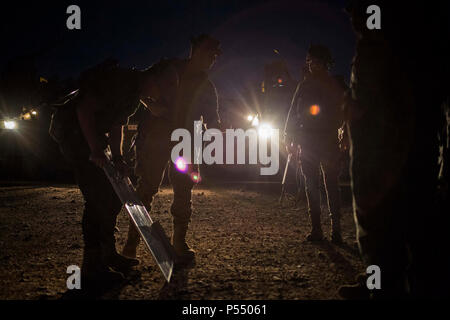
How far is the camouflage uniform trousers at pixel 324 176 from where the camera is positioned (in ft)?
12.8

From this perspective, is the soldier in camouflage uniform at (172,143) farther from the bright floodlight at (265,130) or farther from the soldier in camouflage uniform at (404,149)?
the bright floodlight at (265,130)

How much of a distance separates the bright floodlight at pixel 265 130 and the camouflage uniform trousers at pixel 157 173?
14533mm

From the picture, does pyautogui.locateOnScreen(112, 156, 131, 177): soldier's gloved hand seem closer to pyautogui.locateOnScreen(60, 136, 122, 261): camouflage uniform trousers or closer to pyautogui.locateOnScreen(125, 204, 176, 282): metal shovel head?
pyautogui.locateOnScreen(60, 136, 122, 261): camouflage uniform trousers

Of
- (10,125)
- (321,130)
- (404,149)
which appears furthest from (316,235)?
(10,125)

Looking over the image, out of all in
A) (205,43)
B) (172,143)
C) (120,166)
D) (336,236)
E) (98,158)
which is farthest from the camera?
(336,236)

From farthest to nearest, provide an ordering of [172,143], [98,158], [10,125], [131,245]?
1. [10,125]
2. [172,143]
3. [131,245]
4. [98,158]

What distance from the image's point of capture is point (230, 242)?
155 inches

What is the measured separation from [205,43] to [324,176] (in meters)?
2.28

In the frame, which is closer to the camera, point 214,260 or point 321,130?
point 214,260

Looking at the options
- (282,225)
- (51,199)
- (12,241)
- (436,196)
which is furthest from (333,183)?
(51,199)

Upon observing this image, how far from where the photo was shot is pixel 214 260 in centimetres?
319

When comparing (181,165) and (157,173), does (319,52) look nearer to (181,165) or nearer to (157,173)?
(181,165)

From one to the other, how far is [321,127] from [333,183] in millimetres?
761

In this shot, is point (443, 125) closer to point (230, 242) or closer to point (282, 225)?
point (230, 242)
